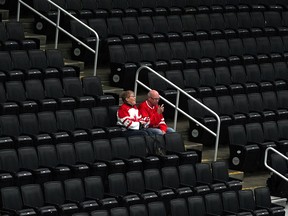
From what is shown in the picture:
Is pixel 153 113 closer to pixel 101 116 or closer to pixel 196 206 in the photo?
pixel 101 116

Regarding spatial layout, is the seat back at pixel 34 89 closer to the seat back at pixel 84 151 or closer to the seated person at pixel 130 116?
the seated person at pixel 130 116

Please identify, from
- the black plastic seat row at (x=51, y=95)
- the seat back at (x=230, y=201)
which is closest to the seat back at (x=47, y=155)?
the black plastic seat row at (x=51, y=95)

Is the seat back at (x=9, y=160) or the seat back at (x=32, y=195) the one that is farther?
the seat back at (x=9, y=160)

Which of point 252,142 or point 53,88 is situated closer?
point 53,88

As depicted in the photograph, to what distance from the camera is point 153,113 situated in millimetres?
10391

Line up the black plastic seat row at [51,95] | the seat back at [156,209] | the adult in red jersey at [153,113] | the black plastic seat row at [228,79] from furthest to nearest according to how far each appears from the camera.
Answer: the black plastic seat row at [228,79] < the adult in red jersey at [153,113] < the black plastic seat row at [51,95] < the seat back at [156,209]

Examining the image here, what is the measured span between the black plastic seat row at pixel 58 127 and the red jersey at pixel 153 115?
0.97 ft

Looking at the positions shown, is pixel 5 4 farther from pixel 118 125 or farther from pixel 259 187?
pixel 259 187

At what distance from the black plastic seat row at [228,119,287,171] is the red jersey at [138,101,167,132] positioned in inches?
32.1

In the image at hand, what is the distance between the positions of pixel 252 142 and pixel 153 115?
3.97 feet

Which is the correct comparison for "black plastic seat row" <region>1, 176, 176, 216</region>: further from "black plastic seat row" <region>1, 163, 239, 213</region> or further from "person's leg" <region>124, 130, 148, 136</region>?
"person's leg" <region>124, 130, 148, 136</region>

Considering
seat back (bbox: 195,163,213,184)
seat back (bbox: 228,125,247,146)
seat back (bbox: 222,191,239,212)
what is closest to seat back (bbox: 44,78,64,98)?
seat back (bbox: 195,163,213,184)

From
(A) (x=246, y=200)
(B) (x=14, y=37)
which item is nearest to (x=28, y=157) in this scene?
(A) (x=246, y=200)

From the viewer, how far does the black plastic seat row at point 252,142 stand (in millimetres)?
10750
